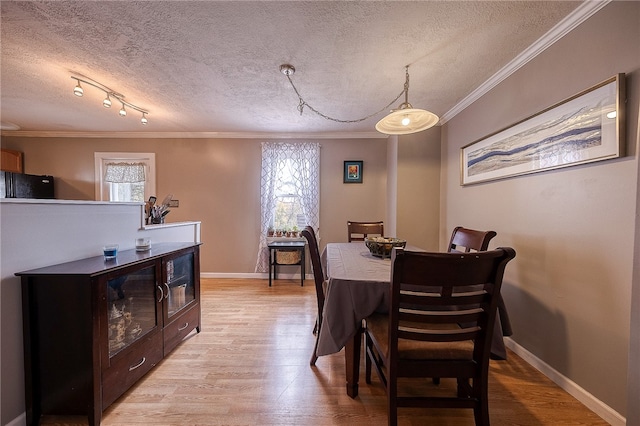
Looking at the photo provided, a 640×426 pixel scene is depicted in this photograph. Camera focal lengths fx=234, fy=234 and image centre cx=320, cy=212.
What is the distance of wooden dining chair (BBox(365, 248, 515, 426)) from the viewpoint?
2.99 feet

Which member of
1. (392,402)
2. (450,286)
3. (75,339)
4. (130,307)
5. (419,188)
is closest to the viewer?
(450,286)

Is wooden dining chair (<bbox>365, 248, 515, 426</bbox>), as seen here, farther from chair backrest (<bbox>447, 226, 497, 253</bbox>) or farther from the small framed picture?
the small framed picture

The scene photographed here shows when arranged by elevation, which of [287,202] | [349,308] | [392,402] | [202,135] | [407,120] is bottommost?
[392,402]

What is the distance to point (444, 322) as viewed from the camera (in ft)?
3.10

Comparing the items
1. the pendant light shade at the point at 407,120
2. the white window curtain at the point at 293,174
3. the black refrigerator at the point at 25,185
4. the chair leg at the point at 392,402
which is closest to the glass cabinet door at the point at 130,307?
the chair leg at the point at 392,402

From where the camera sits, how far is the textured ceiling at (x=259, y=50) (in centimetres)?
139

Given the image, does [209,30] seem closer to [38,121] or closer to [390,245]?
[390,245]

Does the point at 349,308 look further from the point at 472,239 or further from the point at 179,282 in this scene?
the point at 179,282

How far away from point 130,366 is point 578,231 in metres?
2.82

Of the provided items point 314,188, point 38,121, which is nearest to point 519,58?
point 314,188

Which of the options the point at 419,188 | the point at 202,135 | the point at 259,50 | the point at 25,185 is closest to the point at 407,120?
the point at 259,50

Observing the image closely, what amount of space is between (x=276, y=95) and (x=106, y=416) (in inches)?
Answer: 107

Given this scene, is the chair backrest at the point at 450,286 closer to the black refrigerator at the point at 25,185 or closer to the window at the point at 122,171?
the window at the point at 122,171

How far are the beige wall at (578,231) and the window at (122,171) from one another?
4.64m
